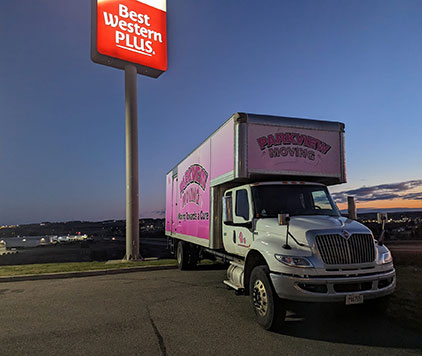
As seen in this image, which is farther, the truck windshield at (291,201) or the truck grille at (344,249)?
the truck windshield at (291,201)

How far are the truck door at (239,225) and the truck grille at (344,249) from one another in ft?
4.97

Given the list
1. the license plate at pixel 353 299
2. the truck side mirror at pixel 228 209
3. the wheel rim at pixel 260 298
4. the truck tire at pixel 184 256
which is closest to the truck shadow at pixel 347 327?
the wheel rim at pixel 260 298

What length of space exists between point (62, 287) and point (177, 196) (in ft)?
15.6

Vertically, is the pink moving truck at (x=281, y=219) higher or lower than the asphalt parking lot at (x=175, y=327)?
higher

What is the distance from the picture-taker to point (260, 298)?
4.96 m

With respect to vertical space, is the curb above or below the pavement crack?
below

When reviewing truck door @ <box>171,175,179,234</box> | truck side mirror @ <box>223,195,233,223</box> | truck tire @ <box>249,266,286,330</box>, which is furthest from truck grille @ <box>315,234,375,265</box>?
truck door @ <box>171,175,179,234</box>

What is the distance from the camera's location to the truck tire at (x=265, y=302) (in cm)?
462

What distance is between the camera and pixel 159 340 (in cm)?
447

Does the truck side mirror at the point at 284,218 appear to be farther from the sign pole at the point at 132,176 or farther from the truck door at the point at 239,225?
the sign pole at the point at 132,176

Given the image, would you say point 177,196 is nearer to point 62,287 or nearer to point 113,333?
point 62,287

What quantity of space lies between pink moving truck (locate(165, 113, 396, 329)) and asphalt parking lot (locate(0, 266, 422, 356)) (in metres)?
0.53

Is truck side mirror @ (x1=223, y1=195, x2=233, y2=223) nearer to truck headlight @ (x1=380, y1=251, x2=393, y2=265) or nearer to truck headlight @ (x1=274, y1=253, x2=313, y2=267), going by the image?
truck headlight @ (x1=274, y1=253, x2=313, y2=267)

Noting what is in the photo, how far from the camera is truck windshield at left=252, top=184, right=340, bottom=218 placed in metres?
5.88
